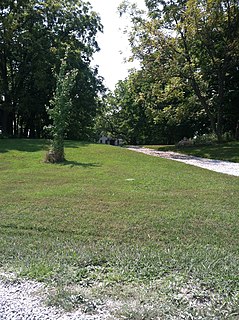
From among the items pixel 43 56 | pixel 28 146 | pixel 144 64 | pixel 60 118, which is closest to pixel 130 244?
pixel 60 118

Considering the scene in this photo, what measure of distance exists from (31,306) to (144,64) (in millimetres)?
17542

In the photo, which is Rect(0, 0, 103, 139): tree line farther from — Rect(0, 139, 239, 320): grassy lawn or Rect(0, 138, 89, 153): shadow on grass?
Rect(0, 139, 239, 320): grassy lawn

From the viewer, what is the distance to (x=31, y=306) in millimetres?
2215

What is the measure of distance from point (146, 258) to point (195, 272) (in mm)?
507

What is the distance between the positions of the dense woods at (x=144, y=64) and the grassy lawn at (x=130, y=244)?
8.86 meters

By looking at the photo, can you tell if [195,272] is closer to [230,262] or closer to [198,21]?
[230,262]

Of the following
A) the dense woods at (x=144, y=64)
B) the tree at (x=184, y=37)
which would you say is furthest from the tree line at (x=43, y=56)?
the tree at (x=184, y=37)

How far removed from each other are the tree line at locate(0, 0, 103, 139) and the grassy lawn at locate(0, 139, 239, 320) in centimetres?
1848

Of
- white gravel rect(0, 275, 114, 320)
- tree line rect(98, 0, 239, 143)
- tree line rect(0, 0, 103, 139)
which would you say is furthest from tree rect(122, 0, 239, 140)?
white gravel rect(0, 275, 114, 320)

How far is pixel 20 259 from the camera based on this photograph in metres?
3.03

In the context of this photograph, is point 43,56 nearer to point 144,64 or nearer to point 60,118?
point 144,64

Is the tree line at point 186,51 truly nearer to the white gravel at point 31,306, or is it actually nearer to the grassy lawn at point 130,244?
the grassy lawn at point 130,244

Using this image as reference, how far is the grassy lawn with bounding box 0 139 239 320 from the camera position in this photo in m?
2.28

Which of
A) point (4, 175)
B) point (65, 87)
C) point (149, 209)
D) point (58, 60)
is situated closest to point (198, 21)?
point (65, 87)
